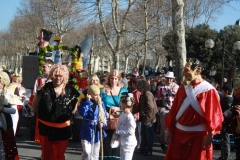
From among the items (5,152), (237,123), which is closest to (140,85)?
(237,123)

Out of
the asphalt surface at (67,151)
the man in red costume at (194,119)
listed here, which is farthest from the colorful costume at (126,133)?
the asphalt surface at (67,151)

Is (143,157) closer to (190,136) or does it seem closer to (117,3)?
(190,136)

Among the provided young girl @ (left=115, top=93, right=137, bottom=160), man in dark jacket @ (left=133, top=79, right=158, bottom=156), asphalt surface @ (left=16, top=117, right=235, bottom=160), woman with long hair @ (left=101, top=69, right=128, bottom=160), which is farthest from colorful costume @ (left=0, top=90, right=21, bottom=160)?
man in dark jacket @ (left=133, top=79, right=158, bottom=156)

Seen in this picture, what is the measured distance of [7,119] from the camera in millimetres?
5672

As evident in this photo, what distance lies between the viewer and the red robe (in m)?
4.73

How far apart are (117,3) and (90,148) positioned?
20050 millimetres

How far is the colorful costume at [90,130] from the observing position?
638 centimetres

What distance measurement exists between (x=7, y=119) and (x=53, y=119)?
32.3 inches

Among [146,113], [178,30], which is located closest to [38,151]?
[146,113]

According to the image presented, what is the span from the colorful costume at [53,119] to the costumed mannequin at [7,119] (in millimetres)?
565

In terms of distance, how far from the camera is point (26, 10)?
4647 centimetres

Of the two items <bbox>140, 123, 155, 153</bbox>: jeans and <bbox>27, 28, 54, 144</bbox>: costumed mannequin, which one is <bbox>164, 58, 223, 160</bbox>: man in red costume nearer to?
<bbox>27, 28, 54, 144</bbox>: costumed mannequin

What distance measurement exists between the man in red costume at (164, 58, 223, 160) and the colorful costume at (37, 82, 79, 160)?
54.9 inches

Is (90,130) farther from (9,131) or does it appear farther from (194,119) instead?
(194,119)
